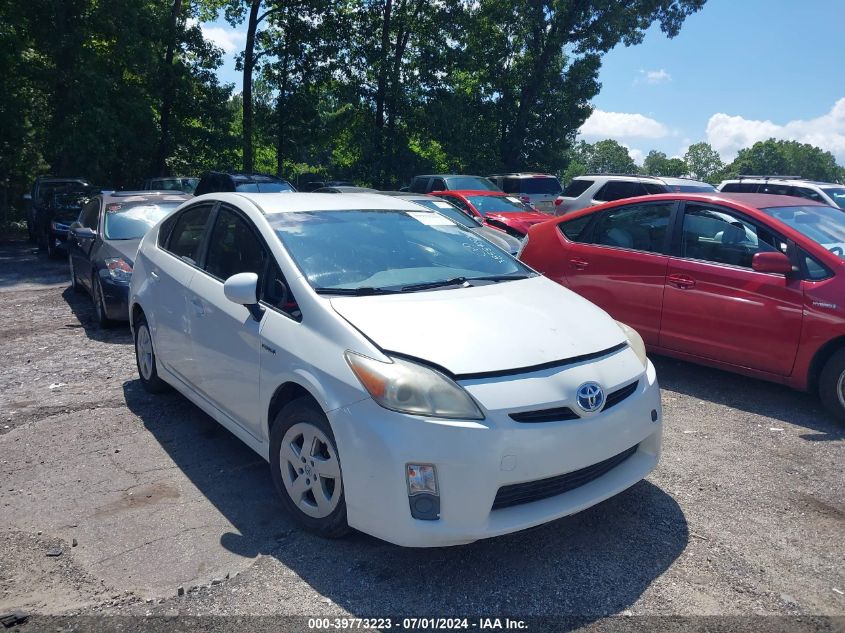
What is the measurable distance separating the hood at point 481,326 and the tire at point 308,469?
520 mm

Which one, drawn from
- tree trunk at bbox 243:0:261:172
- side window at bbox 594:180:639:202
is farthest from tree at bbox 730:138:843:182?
side window at bbox 594:180:639:202

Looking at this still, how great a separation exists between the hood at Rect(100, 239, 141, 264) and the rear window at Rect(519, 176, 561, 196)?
13082mm

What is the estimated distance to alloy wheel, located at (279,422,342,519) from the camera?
3.32 m

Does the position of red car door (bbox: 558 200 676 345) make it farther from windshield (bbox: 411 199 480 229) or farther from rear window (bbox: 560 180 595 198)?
rear window (bbox: 560 180 595 198)

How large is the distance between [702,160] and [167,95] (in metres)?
137

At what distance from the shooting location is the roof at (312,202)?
4473mm

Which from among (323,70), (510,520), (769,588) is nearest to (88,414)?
(510,520)

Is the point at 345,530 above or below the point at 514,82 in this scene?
below

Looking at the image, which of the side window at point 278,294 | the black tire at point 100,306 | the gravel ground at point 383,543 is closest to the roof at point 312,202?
the side window at point 278,294

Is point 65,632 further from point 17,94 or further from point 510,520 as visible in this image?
point 17,94

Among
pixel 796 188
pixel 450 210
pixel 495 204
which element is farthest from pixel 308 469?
pixel 796 188

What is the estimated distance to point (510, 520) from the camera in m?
3.04

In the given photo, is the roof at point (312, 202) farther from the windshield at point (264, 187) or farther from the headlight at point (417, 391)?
the windshield at point (264, 187)

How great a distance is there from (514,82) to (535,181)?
571 inches
